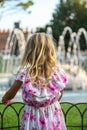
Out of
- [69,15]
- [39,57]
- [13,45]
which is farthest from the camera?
[69,15]

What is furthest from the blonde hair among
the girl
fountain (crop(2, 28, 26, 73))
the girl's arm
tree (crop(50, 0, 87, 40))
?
tree (crop(50, 0, 87, 40))

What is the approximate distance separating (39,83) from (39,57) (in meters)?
0.18

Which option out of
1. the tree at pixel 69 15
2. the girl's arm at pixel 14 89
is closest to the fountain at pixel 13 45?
the girl's arm at pixel 14 89

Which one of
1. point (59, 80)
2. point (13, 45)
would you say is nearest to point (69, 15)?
point (13, 45)

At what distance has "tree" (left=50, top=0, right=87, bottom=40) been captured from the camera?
4306cm

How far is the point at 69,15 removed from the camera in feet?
147

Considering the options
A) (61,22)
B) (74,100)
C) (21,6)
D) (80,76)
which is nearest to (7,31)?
(61,22)

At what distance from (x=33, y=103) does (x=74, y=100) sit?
563 cm

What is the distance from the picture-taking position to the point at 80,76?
11.8 m

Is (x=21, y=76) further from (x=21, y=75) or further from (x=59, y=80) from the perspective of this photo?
(x=59, y=80)

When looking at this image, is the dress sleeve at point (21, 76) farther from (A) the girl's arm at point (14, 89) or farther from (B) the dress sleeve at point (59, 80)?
(B) the dress sleeve at point (59, 80)

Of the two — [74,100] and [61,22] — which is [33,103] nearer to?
[74,100]

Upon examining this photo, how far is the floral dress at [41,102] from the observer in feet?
10.7

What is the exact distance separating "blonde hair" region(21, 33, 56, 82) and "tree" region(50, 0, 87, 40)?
39.4 metres
